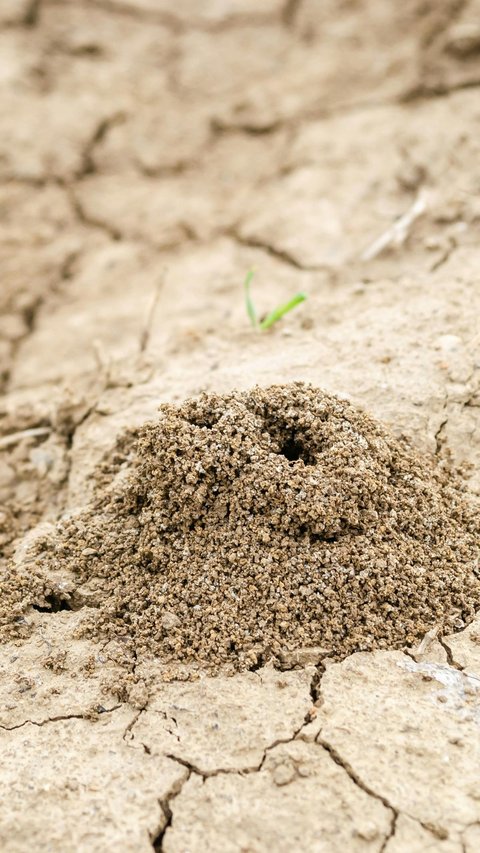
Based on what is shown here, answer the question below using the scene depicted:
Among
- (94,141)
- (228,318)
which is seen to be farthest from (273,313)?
(94,141)

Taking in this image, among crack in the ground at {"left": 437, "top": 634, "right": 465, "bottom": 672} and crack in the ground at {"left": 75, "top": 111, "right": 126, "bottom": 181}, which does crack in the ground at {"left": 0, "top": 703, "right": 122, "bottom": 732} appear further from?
crack in the ground at {"left": 75, "top": 111, "right": 126, "bottom": 181}

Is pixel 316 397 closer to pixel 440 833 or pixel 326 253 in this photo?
pixel 440 833

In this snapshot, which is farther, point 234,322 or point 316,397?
point 234,322

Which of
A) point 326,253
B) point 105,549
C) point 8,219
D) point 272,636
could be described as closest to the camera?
point 272,636

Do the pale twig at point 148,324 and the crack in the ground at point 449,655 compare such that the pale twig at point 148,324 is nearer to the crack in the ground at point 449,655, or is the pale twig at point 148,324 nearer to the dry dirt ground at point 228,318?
the dry dirt ground at point 228,318

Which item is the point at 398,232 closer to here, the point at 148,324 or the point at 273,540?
the point at 148,324

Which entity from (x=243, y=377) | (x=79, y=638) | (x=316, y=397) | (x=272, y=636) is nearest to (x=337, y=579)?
(x=272, y=636)
